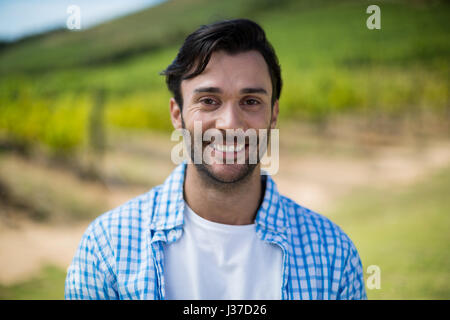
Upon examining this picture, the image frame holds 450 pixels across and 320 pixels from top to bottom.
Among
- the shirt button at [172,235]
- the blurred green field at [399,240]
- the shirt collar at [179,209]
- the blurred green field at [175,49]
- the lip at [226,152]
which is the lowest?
the blurred green field at [399,240]

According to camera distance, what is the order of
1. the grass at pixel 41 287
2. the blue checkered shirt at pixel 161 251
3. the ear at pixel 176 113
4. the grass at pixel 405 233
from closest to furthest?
the blue checkered shirt at pixel 161 251 < the ear at pixel 176 113 < the grass at pixel 405 233 < the grass at pixel 41 287

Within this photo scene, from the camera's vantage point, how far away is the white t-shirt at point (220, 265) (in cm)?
138

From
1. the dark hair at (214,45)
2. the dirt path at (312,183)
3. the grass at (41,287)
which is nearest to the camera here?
the dark hair at (214,45)

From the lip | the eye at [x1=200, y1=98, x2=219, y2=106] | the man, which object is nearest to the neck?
the man

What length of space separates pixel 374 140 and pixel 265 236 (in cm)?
329

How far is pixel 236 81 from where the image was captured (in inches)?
56.8

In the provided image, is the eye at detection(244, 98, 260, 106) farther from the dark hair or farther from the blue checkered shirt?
the blue checkered shirt

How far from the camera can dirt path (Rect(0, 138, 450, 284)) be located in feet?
12.5

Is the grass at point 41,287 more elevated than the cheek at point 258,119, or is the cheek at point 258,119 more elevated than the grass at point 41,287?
the cheek at point 258,119

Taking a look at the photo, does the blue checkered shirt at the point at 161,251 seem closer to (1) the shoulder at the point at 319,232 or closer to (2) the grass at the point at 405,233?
(1) the shoulder at the point at 319,232

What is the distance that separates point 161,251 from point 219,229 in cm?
22

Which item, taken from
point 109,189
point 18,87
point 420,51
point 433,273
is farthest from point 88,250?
point 420,51

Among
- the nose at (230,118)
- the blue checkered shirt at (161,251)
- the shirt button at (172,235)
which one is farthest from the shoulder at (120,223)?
the nose at (230,118)

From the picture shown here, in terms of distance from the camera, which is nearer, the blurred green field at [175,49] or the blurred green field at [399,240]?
the blurred green field at [399,240]
